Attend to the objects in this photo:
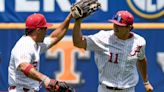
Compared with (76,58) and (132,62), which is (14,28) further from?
(132,62)

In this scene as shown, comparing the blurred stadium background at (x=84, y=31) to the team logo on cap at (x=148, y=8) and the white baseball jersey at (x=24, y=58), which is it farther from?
the white baseball jersey at (x=24, y=58)

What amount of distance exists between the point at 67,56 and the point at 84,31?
424 mm

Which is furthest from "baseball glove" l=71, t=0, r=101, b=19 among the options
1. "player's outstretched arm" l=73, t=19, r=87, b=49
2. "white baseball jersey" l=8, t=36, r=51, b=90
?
"white baseball jersey" l=8, t=36, r=51, b=90

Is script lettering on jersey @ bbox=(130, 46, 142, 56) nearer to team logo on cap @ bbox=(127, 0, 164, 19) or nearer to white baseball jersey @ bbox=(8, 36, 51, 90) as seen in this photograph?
white baseball jersey @ bbox=(8, 36, 51, 90)

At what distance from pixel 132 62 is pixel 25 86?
1.33 m

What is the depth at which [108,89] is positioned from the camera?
684cm

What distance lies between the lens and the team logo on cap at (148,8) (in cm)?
897

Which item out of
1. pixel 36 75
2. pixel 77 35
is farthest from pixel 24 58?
pixel 77 35

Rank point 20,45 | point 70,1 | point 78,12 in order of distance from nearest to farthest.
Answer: point 20,45
point 78,12
point 70,1

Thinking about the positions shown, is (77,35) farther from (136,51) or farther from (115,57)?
(136,51)

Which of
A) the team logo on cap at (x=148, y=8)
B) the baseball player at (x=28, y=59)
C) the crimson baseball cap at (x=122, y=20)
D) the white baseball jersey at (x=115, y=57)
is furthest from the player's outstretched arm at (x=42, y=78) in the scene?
the team logo on cap at (x=148, y=8)

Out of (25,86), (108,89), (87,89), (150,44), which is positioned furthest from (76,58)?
(25,86)

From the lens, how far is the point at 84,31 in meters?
8.99

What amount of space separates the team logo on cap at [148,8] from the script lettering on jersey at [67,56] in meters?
0.92
